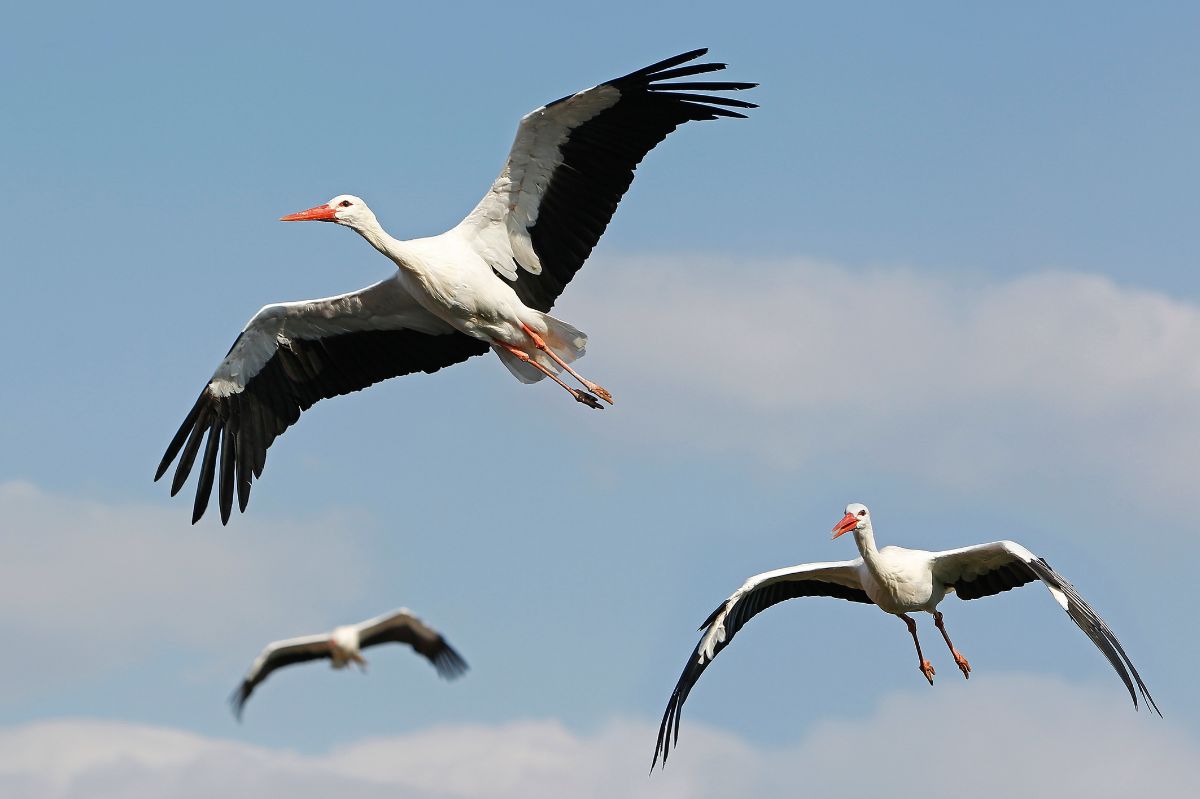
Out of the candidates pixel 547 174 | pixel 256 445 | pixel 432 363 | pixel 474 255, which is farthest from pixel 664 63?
pixel 256 445

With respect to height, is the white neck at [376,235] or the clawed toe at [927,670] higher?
the white neck at [376,235]

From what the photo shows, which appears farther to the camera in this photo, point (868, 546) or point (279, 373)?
point (279, 373)

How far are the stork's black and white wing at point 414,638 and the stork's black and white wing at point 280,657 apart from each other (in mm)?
446

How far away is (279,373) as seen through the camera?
650 inches

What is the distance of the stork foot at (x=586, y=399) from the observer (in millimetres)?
15117

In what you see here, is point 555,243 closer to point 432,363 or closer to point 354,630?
point 432,363

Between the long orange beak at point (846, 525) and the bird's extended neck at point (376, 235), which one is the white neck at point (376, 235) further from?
the long orange beak at point (846, 525)

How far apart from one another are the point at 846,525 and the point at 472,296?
391 cm

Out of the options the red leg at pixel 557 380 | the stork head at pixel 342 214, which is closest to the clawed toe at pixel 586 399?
the red leg at pixel 557 380

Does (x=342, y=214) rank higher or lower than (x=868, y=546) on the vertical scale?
higher

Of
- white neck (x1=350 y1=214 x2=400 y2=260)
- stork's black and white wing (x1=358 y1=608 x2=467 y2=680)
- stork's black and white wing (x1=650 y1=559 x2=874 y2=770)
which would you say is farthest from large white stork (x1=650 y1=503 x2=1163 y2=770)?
white neck (x1=350 y1=214 x2=400 y2=260)

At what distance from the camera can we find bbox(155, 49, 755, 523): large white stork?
14453 mm

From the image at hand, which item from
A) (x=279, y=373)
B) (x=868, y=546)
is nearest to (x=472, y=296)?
(x=279, y=373)

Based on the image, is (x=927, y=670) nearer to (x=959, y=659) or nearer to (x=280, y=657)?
(x=959, y=659)
